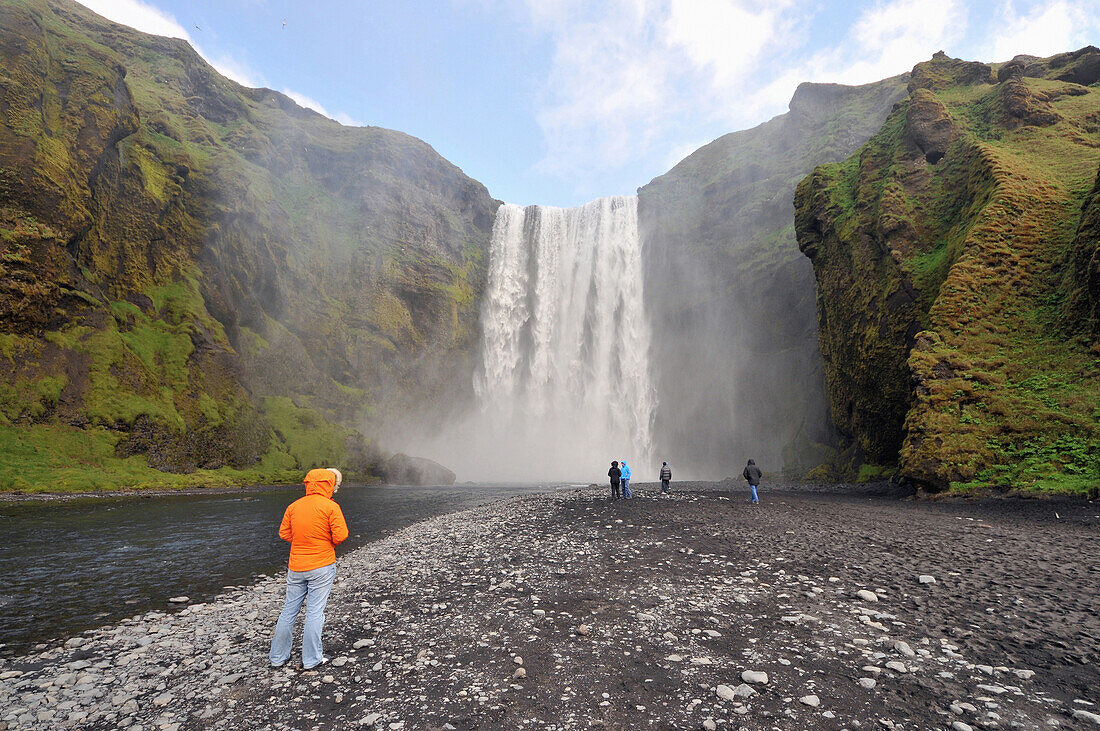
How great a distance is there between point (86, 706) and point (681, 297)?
63103 millimetres

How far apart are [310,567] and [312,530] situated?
49 centimetres

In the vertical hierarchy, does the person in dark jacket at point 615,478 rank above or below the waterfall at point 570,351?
below

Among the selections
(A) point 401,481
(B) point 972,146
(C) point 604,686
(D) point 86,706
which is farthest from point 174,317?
(B) point 972,146

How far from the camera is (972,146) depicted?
25.6 metres

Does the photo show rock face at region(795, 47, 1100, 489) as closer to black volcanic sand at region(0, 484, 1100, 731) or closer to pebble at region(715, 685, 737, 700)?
black volcanic sand at region(0, 484, 1100, 731)

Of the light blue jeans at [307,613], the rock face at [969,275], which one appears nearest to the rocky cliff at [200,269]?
the light blue jeans at [307,613]

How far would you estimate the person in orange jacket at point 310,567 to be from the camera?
6.14 meters

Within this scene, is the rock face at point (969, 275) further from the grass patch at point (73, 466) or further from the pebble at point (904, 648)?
the grass patch at point (73, 466)

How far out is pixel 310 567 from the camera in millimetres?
6156

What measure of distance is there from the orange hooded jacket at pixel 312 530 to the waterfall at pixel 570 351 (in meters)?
52.9

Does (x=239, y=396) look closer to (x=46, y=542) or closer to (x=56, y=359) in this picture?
(x=56, y=359)

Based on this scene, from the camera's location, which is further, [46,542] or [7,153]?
[7,153]

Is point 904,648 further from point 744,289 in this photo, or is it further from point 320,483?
point 744,289

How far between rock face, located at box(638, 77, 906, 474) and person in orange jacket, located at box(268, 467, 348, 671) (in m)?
44.2
